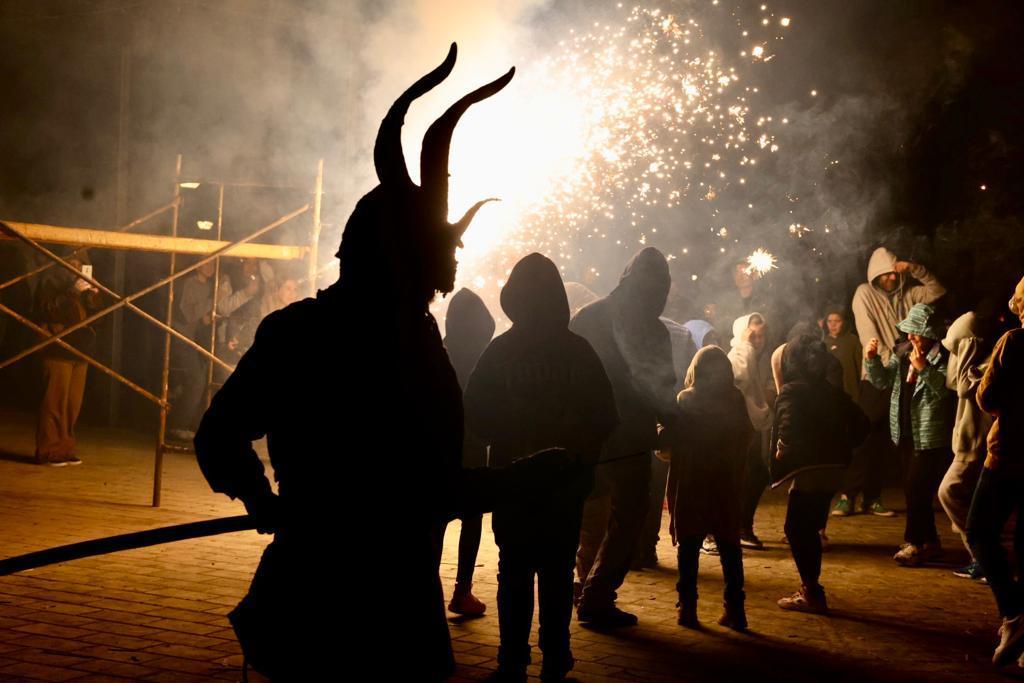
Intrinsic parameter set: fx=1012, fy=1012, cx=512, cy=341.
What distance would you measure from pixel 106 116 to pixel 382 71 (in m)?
4.41

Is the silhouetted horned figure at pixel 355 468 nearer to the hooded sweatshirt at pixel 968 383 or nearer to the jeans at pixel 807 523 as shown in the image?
the jeans at pixel 807 523

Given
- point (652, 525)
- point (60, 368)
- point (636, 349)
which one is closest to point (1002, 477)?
point (636, 349)

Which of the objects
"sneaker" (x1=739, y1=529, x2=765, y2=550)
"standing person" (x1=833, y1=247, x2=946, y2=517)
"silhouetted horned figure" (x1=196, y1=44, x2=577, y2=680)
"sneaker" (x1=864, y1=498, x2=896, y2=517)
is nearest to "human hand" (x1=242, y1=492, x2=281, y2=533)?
"silhouetted horned figure" (x1=196, y1=44, x2=577, y2=680)

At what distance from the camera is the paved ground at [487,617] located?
15.9 ft

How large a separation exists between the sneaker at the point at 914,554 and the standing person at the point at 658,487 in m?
1.96

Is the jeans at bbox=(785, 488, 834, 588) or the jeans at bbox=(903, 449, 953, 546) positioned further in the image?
the jeans at bbox=(903, 449, 953, 546)

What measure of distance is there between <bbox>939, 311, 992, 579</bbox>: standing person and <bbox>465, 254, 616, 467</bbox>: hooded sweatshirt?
2.84 meters

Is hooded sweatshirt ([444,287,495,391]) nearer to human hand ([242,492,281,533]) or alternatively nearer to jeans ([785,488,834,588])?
jeans ([785,488,834,588])

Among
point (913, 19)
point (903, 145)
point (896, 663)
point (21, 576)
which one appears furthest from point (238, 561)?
point (913, 19)

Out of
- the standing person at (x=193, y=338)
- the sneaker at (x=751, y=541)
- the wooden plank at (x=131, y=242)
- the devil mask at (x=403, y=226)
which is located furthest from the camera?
the standing person at (x=193, y=338)

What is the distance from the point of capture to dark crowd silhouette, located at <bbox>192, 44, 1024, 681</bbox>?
2434 millimetres

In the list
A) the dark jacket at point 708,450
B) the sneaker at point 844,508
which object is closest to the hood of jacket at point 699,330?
the dark jacket at point 708,450

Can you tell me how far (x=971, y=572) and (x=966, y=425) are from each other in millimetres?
1371

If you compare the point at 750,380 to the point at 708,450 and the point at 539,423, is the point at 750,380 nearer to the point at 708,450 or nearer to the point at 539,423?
the point at 708,450
